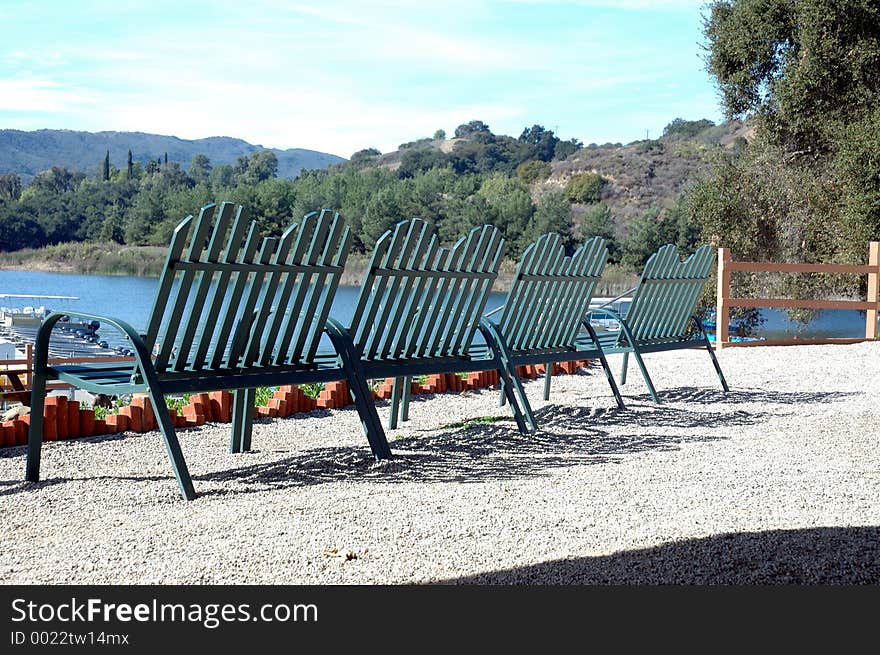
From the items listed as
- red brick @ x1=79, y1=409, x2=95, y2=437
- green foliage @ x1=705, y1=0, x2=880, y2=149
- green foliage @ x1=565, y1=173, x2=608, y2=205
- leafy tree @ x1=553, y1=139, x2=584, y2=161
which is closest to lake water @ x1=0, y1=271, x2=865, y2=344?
green foliage @ x1=705, y1=0, x2=880, y2=149

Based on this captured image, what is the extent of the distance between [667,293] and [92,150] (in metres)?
169

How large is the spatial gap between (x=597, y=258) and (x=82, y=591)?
4600 millimetres

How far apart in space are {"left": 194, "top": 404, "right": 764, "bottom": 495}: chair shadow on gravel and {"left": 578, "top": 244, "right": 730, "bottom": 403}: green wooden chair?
26.3 inches

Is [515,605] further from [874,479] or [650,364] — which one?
[650,364]

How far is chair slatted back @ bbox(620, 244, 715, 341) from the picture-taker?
23.5 ft

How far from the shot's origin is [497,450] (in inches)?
200

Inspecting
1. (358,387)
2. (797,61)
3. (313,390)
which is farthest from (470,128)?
(358,387)

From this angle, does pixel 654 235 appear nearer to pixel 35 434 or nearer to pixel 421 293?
pixel 421 293

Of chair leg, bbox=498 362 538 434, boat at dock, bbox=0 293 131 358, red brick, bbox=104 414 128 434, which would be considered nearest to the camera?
red brick, bbox=104 414 128 434

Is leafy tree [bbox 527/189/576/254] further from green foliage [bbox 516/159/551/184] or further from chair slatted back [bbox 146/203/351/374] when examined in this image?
chair slatted back [bbox 146/203/351/374]

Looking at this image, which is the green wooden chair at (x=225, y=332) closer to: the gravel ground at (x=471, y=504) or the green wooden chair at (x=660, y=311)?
the gravel ground at (x=471, y=504)

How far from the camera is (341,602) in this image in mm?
2514

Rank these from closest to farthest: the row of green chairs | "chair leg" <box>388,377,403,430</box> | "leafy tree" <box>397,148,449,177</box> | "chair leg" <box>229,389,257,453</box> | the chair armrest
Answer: the row of green chairs → "chair leg" <box>229,389,257,453</box> → "chair leg" <box>388,377,403,430</box> → the chair armrest → "leafy tree" <box>397,148,449,177</box>

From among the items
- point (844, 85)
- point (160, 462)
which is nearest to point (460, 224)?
point (844, 85)
